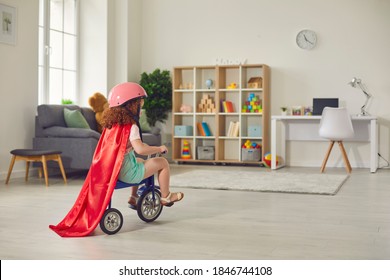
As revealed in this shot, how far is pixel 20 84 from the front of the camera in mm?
6688

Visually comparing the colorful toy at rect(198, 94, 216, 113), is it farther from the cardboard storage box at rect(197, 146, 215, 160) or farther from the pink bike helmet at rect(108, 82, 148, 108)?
the pink bike helmet at rect(108, 82, 148, 108)

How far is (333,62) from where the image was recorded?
816cm

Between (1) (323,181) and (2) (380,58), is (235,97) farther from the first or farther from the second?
(1) (323,181)

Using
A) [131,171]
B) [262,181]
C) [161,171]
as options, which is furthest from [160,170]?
[262,181]

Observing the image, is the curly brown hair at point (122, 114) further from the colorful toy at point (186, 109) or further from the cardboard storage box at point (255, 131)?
the colorful toy at point (186, 109)

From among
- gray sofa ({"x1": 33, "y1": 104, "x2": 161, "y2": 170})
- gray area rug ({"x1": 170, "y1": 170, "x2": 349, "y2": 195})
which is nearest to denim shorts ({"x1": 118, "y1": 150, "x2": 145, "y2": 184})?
gray area rug ({"x1": 170, "y1": 170, "x2": 349, "y2": 195})

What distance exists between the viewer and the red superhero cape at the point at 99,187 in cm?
346

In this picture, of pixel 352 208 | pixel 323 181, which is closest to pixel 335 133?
pixel 323 181

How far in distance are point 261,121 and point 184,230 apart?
5114mm

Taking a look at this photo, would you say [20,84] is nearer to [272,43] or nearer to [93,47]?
[93,47]

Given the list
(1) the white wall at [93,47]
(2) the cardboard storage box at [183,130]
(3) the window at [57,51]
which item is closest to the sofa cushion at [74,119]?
(3) the window at [57,51]

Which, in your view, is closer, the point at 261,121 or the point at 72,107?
the point at 72,107

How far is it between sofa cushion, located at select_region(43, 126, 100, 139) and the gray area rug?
1.04m

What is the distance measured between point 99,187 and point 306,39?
5.51m
